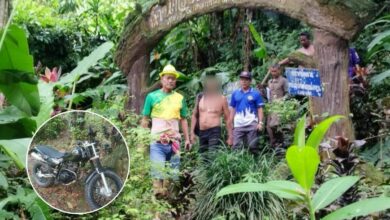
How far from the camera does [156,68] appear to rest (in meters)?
11.6

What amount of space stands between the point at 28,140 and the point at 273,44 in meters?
8.03

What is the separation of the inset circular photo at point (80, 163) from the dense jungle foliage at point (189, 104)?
0.31ft

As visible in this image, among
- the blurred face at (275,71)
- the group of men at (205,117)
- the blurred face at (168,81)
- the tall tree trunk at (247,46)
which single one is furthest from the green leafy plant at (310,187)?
the tall tree trunk at (247,46)

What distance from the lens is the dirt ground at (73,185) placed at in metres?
2.63

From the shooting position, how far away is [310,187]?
1615 mm

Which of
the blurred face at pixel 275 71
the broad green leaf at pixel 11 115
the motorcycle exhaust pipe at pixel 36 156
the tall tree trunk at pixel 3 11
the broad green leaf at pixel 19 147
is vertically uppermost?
the blurred face at pixel 275 71

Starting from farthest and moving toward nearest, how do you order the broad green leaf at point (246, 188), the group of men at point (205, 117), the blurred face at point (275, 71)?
the blurred face at point (275, 71), the group of men at point (205, 117), the broad green leaf at point (246, 188)

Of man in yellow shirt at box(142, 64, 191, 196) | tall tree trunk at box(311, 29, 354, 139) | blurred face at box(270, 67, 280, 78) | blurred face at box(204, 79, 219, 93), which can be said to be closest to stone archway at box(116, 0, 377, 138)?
tall tree trunk at box(311, 29, 354, 139)

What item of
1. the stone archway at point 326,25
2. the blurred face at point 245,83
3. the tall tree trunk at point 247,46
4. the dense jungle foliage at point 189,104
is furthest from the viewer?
the tall tree trunk at point 247,46

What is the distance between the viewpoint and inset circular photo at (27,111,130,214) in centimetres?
261

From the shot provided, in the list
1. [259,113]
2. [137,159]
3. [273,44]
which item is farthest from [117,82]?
[137,159]

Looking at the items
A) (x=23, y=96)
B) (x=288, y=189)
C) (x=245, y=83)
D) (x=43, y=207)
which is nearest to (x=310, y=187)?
(x=288, y=189)

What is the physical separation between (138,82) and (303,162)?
18.7 ft

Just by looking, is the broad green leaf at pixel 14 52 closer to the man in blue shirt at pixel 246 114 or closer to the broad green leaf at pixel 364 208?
the broad green leaf at pixel 364 208
